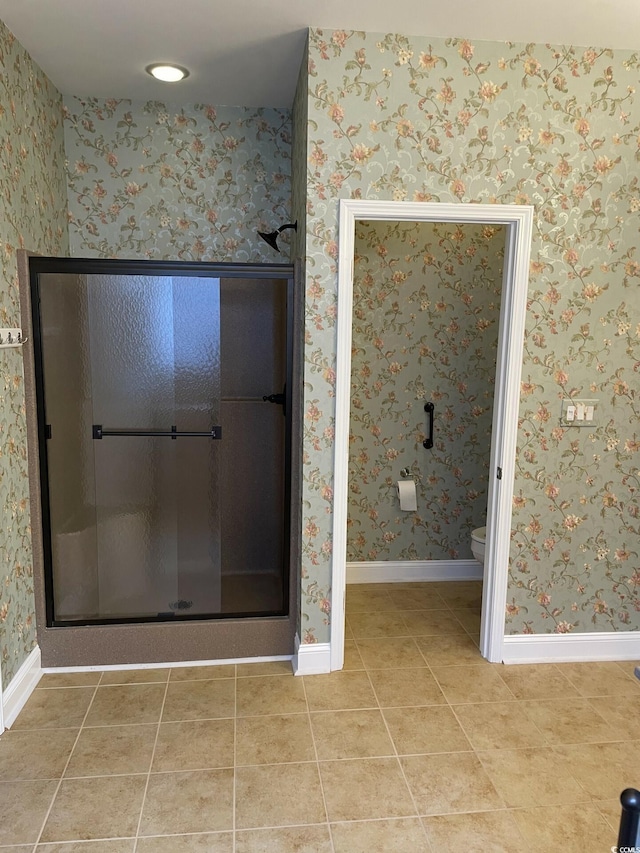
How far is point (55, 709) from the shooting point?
105 inches

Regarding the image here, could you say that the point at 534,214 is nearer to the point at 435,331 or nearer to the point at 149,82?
the point at 435,331

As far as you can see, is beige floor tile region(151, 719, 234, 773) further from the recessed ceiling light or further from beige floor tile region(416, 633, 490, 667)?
the recessed ceiling light

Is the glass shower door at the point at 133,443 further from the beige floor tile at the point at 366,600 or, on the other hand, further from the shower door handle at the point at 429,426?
the shower door handle at the point at 429,426

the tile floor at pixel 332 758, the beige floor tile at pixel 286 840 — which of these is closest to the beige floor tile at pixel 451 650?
the tile floor at pixel 332 758

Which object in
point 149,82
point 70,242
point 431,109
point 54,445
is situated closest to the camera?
point 431,109

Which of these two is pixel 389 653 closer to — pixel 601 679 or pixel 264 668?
pixel 264 668

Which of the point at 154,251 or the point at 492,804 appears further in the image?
the point at 154,251

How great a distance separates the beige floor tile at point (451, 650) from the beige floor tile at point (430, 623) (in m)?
0.05

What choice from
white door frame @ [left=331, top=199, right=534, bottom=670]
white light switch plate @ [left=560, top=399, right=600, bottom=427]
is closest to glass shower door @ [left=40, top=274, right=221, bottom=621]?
white door frame @ [left=331, top=199, right=534, bottom=670]

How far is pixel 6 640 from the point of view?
8.54 ft

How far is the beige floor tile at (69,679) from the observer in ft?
9.40

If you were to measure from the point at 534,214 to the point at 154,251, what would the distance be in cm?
191

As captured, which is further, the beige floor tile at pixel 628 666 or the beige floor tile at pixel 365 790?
the beige floor tile at pixel 628 666

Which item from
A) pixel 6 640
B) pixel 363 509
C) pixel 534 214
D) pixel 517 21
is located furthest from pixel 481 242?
pixel 6 640
